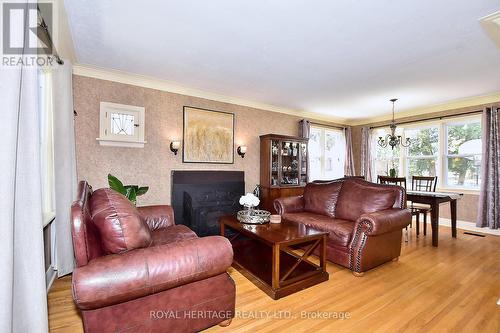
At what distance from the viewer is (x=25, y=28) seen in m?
1.14

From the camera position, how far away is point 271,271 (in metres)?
2.32

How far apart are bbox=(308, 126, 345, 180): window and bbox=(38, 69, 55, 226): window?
474cm

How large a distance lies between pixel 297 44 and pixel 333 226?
2079 mm

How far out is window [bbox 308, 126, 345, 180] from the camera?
18.7 ft

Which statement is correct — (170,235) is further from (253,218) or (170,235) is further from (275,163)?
(275,163)

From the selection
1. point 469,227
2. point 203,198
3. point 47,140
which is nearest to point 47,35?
point 47,140

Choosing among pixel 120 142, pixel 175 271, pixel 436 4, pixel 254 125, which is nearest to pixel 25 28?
pixel 175 271

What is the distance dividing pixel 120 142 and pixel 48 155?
1022mm

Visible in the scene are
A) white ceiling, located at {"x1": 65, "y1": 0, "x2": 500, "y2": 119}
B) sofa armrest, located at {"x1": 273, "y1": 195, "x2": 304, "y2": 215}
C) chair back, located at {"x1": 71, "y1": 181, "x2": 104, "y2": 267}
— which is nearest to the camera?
chair back, located at {"x1": 71, "y1": 181, "x2": 104, "y2": 267}

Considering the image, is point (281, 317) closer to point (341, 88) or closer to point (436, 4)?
point (436, 4)

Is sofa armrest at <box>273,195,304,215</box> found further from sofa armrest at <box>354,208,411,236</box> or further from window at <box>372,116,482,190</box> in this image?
window at <box>372,116,482,190</box>

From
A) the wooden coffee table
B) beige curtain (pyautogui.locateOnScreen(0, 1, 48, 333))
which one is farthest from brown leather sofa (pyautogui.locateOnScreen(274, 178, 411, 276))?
beige curtain (pyautogui.locateOnScreen(0, 1, 48, 333))

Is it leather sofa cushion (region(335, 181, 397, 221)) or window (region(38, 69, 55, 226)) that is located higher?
window (region(38, 69, 55, 226))

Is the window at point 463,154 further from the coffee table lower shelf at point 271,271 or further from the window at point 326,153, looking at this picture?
the coffee table lower shelf at point 271,271
